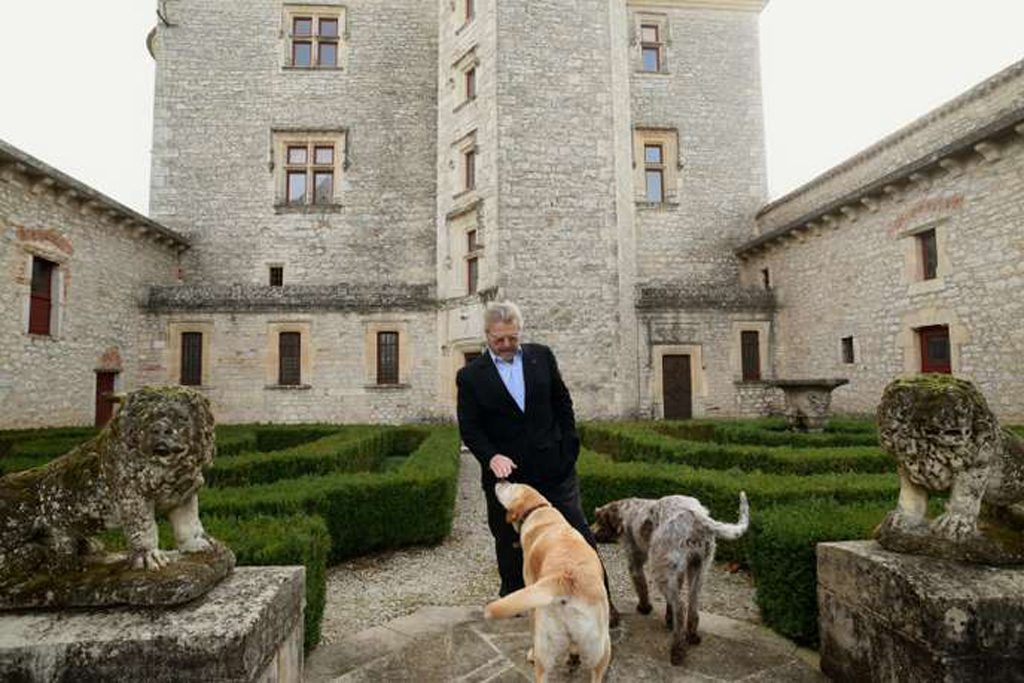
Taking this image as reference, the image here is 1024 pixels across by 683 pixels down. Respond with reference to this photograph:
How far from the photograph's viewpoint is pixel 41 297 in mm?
12328

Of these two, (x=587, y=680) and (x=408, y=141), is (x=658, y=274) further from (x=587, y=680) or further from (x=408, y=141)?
(x=587, y=680)

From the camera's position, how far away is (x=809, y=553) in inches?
129

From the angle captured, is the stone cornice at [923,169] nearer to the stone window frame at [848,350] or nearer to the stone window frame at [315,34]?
the stone window frame at [848,350]

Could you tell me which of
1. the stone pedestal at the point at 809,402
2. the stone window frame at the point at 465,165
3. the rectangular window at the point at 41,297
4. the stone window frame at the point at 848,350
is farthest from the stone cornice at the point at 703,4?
the rectangular window at the point at 41,297

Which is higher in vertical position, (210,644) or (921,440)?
A: (921,440)

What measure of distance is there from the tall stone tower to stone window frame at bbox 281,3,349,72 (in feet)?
0.24

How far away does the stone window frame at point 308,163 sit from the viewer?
1895cm

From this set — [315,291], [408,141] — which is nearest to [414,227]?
[408,141]

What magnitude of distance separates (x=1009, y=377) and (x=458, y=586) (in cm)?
1091

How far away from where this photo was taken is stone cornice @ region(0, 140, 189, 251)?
35.7 feet

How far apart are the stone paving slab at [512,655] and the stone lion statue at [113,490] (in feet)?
4.49

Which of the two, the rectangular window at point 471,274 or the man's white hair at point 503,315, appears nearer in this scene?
the man's white hair at point 503,315

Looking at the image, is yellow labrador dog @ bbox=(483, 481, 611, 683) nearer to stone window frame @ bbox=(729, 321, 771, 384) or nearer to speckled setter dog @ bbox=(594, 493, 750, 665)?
speckled setter dog @ bbox=(594, 493, 750, 665)

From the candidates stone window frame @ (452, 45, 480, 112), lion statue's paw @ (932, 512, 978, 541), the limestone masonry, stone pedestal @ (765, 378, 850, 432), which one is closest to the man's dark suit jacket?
lion statue's paw @ (932, 512, 978, 541)
